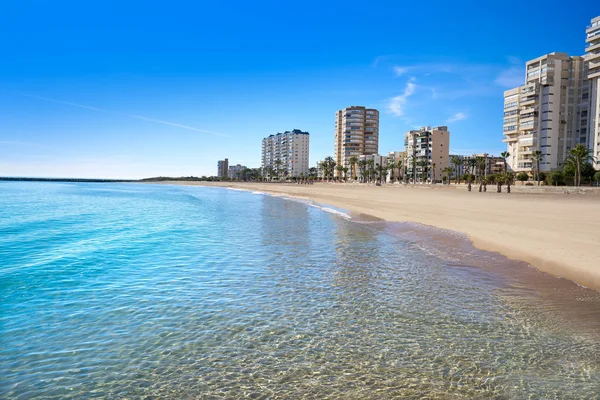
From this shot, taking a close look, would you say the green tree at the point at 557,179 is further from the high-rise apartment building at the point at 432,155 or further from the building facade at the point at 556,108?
the high-rise apartment building at the point at 432,155

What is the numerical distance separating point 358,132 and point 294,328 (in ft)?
624

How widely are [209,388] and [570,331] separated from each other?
6.25 m

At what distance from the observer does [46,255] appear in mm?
15609

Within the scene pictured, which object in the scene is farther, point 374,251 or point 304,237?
point 304,237

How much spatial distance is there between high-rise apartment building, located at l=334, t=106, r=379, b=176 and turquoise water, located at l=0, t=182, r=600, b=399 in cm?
18081

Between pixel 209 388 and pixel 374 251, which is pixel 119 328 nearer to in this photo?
pixel 209 388

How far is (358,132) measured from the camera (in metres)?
192

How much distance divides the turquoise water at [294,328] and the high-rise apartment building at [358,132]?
181m

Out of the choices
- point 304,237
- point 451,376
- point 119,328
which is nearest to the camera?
point 451,376

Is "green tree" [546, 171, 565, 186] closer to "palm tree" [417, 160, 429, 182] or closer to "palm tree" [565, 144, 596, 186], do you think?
"palm tree" [565, 144, 596, 186]

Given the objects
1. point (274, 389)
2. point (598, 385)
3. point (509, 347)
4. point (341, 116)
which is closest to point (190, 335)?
point (274, 389)

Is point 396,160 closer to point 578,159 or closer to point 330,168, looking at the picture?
point 330,168

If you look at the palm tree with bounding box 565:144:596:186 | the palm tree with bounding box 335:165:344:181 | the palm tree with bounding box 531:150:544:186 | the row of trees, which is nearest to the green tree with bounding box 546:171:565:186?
the palm tree with bounding box 565:144:596:186

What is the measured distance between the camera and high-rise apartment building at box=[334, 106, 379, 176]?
190375mm
